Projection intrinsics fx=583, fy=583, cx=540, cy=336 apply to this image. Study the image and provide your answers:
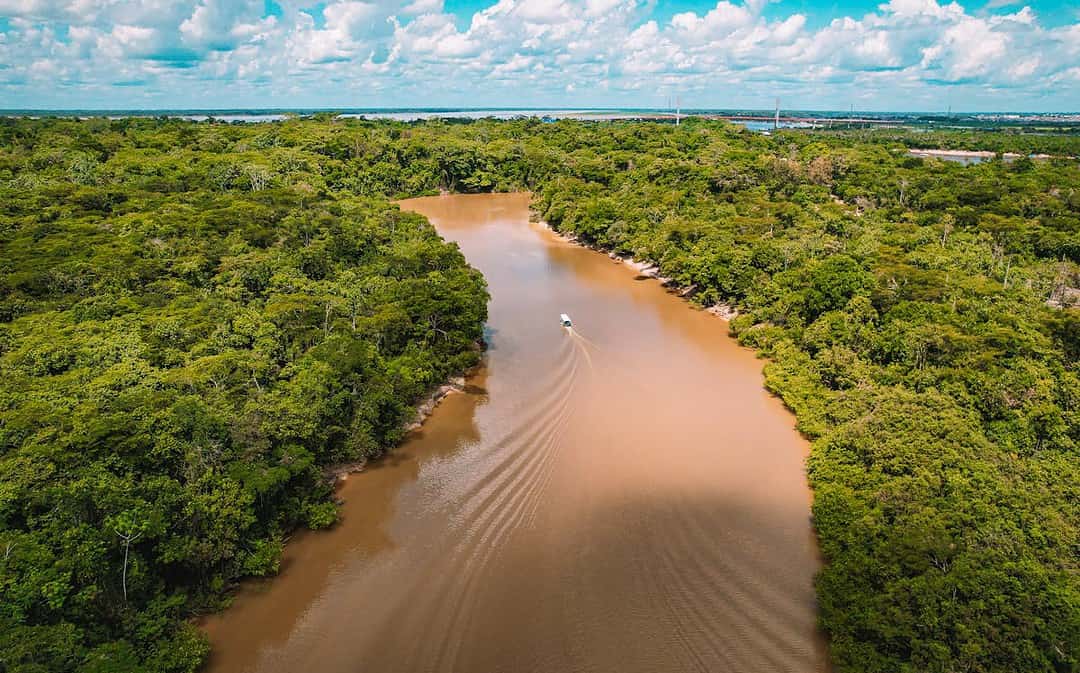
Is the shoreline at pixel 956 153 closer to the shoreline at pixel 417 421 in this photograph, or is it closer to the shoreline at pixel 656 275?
the shoreline at pixel 656 275

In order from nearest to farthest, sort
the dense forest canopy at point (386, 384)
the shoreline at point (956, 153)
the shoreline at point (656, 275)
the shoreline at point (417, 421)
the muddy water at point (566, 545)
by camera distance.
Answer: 1. the dense forest canopy at point (386, 384)
2. the muddy water at point (566, 545)
3. the shoreline at point (417, 421)
4. the shoreline at point (656, 275)
5. the shoreline at point (956, 153)

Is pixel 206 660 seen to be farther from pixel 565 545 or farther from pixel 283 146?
pixel 283 146

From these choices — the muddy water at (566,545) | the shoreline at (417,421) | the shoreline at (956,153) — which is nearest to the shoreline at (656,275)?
the muddy water at (566,545)

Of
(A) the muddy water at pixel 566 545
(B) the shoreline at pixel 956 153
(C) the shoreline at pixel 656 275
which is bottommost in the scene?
(A) the muddy water at pixel 566 545

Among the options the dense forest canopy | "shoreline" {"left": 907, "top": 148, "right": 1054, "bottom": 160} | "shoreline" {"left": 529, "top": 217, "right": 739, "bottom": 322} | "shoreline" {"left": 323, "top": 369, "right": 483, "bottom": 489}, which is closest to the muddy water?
"shoreline" {"left": 323, "top": 369, "right": 483, "bottom": 489}

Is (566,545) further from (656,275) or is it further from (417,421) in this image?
(656,275)

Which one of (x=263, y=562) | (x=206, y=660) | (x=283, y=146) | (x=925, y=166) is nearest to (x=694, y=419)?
(x=263, y=562)
